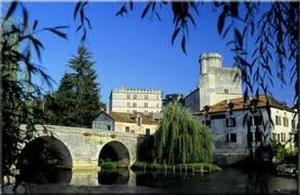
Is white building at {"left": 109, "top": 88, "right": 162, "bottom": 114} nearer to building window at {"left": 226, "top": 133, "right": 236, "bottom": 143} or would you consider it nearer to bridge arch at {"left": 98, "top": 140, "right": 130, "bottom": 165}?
bridge arch at {"left": 98, "top": 140, "right": 130, "bottom": 165}

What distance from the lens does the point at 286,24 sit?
271cm

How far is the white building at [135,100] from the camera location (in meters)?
67.6

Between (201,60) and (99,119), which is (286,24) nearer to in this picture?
(99,119)

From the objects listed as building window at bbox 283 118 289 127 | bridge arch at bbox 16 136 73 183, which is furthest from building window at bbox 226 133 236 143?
bridge arch at bbox 16 136 73 183

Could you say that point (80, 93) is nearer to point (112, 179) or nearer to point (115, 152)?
point (115, 152)

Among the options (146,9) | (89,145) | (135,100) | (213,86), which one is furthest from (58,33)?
(135,100)

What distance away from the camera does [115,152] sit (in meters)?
31.5

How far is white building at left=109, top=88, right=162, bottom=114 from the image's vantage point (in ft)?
222

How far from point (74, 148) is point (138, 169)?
154 inches

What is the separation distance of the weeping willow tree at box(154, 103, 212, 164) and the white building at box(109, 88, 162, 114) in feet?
135

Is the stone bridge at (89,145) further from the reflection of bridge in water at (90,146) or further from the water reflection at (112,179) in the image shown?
the water reflection at (112,179)

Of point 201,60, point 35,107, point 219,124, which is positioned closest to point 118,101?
point 201,60

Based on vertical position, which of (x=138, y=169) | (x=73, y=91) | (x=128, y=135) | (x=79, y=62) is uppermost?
(x=79, y=62)

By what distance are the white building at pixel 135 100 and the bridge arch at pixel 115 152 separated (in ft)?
115
